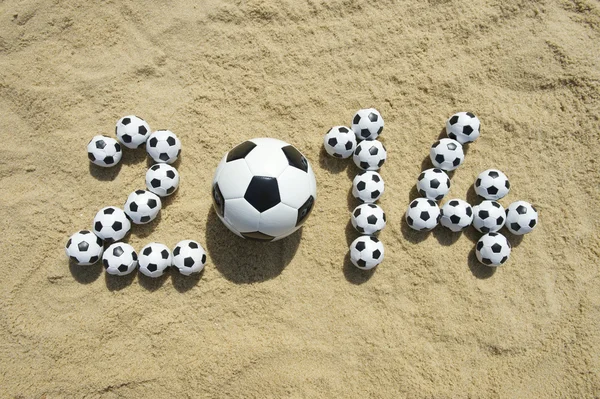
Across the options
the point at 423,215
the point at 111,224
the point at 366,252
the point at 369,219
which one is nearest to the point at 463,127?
the point at 423,215

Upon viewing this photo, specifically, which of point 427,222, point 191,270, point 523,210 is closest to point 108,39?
point 191,270

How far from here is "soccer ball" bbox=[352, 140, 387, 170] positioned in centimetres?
404

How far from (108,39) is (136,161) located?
1233 mm

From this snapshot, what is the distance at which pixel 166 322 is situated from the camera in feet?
13.0

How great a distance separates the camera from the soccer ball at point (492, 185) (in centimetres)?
406

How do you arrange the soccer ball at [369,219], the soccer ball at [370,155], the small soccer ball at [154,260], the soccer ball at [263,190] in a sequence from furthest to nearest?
1. the soccer ball at [370,155]
2. the soccer ball at [369,219]
3. the small soccer ball at [154,260]
4. the soccer ball at [263,190]

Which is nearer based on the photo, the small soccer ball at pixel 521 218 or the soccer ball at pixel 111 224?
the soccer ball at pixel 111 224

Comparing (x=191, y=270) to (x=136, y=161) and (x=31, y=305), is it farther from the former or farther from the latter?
(x=31, y=305)

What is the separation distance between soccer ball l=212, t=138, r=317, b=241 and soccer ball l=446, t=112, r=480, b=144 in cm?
152

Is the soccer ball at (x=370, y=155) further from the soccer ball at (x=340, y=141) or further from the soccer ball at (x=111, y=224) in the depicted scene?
the soccer ball at (x=111, y=224)

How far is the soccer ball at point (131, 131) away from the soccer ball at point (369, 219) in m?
2.01

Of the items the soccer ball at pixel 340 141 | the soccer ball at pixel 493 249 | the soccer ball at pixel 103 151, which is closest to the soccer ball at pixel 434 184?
the soccer ball at pixel 493 249

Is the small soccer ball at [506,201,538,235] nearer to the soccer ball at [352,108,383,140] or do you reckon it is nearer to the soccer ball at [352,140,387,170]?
the soccer ball at [352,140,387,170]

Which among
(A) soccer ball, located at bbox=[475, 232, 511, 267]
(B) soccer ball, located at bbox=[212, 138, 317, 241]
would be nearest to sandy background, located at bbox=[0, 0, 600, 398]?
(A) soccer ball, located at bbox=[475, 232, 511, 267]
